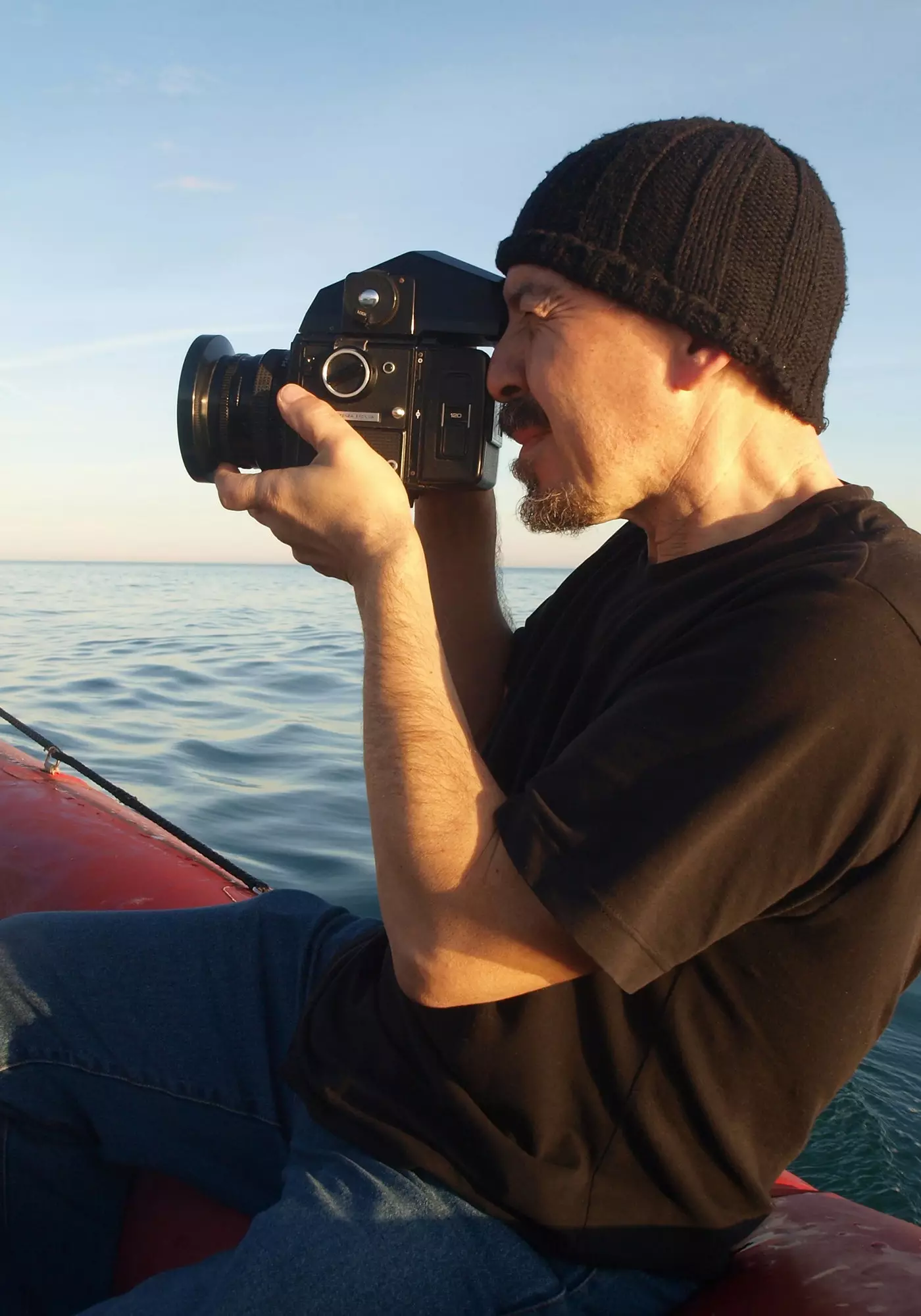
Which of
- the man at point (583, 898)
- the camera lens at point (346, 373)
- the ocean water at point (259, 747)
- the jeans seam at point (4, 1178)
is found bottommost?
the ocean water at point (259, 747)

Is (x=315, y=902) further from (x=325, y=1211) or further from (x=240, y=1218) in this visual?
(x=325, y=1211)

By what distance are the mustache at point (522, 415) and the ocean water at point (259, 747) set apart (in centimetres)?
117

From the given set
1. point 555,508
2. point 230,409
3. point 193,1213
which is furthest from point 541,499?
point 193,1213

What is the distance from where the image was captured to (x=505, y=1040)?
112cm

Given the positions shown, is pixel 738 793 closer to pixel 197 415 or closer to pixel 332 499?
pixel 332 499

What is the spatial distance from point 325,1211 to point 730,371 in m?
1.12

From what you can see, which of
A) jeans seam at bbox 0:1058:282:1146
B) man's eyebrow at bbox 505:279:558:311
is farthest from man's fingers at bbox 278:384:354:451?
jeans seam at bbox 0:1058:282:1146

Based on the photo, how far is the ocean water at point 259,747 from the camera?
96.8 inches

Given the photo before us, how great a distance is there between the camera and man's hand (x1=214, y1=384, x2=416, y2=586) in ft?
4.37

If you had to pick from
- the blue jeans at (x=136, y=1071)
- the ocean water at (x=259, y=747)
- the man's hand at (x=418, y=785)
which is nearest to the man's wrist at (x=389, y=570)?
the man's hand at (x=418, y=785)

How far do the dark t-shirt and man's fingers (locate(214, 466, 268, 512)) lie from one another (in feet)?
1.92

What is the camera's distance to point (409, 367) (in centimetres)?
150

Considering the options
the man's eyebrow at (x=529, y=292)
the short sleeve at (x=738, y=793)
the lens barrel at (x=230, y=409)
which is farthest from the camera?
the lens barrel at (x=230, y=409)

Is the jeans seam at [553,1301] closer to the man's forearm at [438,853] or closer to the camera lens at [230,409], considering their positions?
the man's forearm at [438,853]
